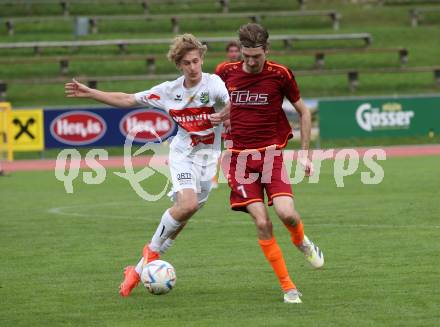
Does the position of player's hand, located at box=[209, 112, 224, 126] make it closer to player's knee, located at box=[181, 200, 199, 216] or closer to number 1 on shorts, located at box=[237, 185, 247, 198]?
number 1 on shorts, located at box=[237, 185, 247, 198]

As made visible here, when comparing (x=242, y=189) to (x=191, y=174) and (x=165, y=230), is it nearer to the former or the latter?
(x=191, y=174)

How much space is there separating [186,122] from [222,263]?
1850 mm

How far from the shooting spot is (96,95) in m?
8.33

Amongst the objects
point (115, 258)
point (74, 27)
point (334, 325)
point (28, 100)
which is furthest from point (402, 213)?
point (74, 27)

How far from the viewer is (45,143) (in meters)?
23.4

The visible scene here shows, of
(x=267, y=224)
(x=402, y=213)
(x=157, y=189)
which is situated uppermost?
(x=267, y=224)

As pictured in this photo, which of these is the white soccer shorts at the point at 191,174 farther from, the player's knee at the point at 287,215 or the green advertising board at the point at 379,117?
the green advertising board at the point at 379,117

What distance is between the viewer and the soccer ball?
8.04 m

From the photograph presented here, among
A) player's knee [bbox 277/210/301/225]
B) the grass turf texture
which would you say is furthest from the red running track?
player's knee [bbox 277/210/301/225]

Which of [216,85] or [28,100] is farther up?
[216,85]

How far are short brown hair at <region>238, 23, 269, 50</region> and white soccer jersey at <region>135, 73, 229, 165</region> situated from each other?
0.48 m

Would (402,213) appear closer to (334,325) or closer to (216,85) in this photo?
(216,85)

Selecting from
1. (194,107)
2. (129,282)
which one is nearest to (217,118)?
(194,107)

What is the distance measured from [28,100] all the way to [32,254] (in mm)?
19485
